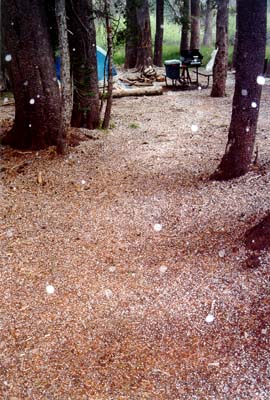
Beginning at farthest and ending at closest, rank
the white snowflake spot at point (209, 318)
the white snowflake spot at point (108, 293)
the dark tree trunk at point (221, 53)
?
the dark tree trunk at point (221, 53)
the white snowflake spot at point (108, 293)
the white snowflake spot at point (209, 318)

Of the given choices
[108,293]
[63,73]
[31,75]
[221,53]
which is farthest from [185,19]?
[108,293]

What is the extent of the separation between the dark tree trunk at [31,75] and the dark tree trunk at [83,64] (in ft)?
2.86

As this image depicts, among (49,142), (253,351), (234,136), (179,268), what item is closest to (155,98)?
(49,142)

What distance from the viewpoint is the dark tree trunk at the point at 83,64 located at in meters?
7.51

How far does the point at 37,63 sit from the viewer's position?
6680mm

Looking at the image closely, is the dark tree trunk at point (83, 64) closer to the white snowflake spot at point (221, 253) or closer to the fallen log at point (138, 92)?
the fallen log at point (138, 92)

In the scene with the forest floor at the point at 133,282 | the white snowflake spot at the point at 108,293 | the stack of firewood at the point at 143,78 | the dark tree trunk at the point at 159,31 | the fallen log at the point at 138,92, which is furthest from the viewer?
the dark tree trunk at the point at 159,31

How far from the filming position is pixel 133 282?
11.7 feet

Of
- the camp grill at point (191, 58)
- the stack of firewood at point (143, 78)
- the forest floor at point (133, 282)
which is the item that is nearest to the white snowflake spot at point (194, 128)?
the forest floor at point (133, 282)

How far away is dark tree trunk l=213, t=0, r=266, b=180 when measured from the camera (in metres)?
4.48

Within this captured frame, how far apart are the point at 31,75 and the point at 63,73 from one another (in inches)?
30.9

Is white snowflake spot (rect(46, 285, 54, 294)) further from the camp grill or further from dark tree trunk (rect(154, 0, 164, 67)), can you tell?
dark tree trunk (rect(154, 0, 164, 67))

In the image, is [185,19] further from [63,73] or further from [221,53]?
[63,73]

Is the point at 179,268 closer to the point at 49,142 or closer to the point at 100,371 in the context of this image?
the point at 100,371
